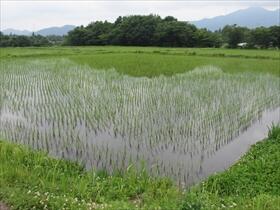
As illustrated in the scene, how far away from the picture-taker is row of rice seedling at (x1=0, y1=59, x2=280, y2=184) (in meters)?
7.15

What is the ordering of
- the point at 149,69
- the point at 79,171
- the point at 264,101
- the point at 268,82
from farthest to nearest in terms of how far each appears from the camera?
the point at 149,69
the point at 268,82
the point at 264,101
the point at 79,171

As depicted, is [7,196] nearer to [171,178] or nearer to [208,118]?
[171,178]

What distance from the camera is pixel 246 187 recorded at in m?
5.54

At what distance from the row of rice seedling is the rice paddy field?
0.02 m

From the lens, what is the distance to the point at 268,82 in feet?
54.1

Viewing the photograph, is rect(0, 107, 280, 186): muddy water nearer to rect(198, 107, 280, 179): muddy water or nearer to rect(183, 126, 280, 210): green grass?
rect(198, 107, 280, 179): muddy water

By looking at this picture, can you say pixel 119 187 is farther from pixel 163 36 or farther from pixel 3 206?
pixel 163 36

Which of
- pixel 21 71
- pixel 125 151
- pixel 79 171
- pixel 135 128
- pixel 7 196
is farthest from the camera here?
pixel 21 71

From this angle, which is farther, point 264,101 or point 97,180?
point 264,101

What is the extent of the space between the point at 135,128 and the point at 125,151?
4.73ft

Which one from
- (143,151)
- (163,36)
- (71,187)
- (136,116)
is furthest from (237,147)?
(163,36)

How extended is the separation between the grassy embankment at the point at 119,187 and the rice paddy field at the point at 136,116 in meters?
0.58

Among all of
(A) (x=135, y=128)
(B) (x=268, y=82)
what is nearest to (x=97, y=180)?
(A) (x=135, y=128)

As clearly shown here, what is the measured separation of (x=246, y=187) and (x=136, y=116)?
176 inches
